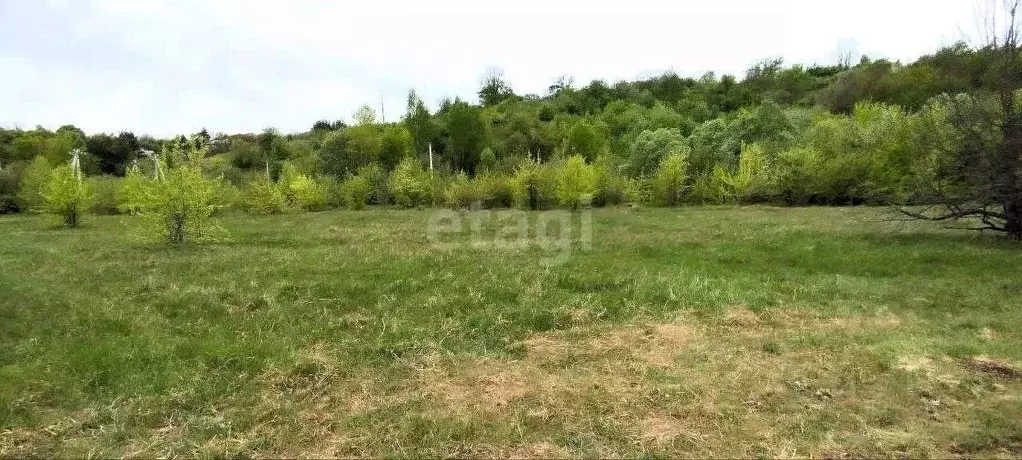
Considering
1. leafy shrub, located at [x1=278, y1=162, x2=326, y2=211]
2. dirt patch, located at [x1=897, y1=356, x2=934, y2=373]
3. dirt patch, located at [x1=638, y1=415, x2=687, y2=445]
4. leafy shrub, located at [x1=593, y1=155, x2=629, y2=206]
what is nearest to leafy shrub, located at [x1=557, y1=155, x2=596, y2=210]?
leafy shrub, located at [x1=593, y1=155, x2=629, y2=206]

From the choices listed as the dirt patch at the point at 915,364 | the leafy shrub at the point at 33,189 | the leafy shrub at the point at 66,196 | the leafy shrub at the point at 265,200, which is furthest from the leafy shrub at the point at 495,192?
the dirt patch at the point at 915,364

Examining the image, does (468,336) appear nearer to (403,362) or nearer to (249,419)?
(403,362)

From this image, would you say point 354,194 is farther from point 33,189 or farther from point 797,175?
point 797,175

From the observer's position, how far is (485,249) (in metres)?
17.0

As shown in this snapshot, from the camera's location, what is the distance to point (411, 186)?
39125mm

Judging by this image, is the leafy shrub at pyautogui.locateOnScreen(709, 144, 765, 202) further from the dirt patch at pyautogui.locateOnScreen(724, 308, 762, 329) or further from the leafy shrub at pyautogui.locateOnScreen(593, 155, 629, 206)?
the dirt patch at pyautogui.locateOnScreen(724, 308, 762, 329)

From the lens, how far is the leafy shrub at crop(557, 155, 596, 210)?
3123cm

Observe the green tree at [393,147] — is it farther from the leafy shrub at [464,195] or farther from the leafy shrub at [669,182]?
the leafy shrub at [669,182]

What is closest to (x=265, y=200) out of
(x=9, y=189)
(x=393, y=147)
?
(x=393, y=147)

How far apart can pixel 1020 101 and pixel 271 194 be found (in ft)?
123

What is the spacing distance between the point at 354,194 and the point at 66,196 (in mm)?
17367

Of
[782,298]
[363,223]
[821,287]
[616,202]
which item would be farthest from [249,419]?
[616,202]

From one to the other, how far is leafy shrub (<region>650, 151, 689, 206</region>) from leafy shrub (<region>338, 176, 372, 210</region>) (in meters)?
20.7

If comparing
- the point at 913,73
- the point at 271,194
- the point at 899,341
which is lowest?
the point at 899,341
